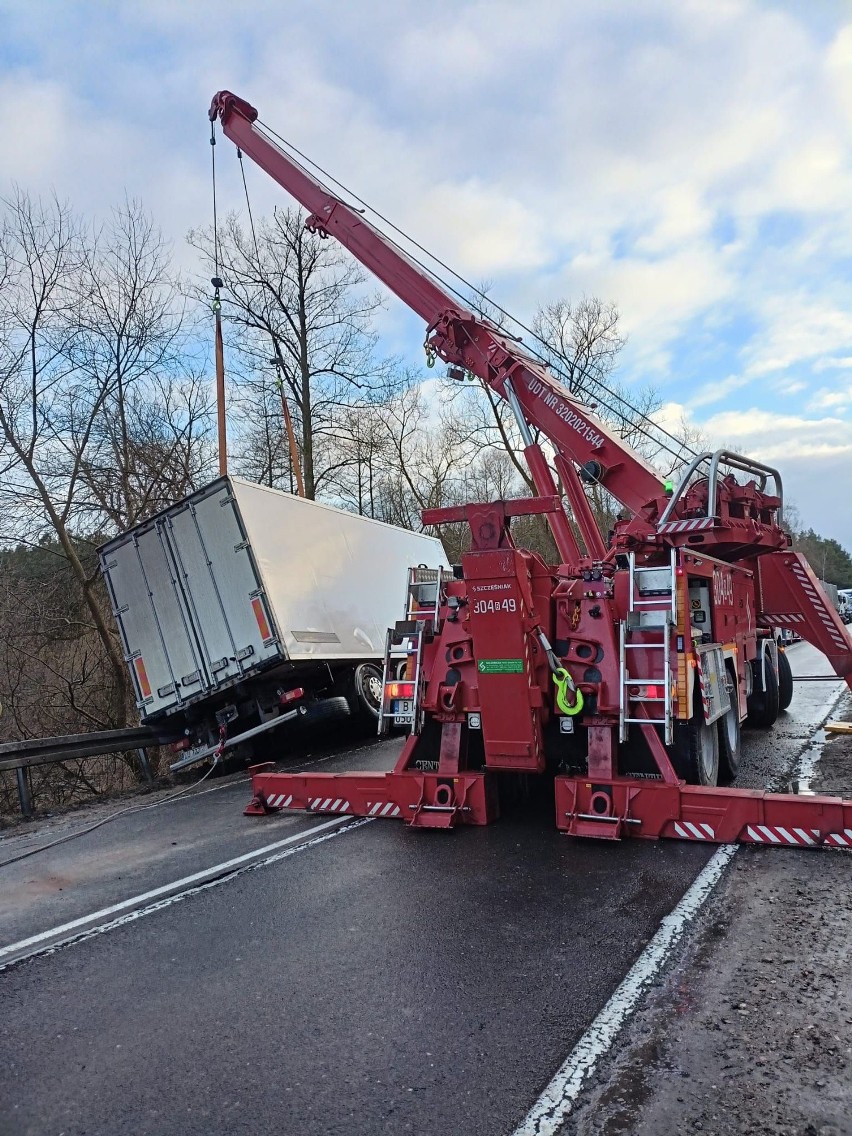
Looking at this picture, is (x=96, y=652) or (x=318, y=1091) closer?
(x=318, y=1091)

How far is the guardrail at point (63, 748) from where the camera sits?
359 inches

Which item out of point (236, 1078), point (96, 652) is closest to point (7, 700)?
point (96, 652)

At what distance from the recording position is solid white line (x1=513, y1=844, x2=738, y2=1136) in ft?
9.15

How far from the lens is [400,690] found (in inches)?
273

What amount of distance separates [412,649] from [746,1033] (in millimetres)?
4204

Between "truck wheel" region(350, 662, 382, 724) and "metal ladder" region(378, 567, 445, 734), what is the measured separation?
4603 mm

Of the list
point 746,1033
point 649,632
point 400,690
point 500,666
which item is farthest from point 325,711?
point 746,1033

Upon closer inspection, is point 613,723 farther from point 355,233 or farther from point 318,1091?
point 355,233

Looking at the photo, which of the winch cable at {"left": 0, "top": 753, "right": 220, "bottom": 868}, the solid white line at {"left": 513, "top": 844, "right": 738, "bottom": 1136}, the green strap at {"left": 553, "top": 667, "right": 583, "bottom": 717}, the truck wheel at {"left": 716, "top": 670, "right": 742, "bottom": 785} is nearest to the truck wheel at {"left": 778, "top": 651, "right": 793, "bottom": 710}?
the truck wheel at {"left": 716, "top": 670, "right": 742, "bottom": 785}

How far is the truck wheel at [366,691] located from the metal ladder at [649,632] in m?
6.24

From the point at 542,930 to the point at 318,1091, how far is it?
178 cm

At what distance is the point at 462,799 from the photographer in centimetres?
652

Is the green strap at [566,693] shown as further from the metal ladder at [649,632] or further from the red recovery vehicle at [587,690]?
the metal ladder at [649,632]

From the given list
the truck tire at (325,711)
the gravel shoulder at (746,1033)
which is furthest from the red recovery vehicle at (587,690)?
the truck tire at (325,711)
